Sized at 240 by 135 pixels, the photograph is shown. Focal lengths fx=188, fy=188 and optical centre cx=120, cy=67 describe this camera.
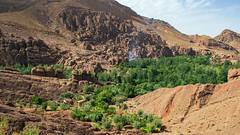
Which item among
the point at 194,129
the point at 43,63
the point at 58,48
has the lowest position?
the point at 194,129

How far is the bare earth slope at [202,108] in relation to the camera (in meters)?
19.3

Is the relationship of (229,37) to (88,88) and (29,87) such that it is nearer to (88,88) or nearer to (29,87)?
(88,88)

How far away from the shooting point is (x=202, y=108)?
22625 mm

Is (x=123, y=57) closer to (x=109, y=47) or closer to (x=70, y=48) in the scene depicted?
(x=109, y=47)

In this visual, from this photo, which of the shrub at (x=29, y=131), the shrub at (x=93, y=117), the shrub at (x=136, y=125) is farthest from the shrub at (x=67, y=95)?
the shrub at (x=29, y=131)

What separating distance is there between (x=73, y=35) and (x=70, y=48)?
22.6m

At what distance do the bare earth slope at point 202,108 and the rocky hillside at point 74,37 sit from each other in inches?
1655

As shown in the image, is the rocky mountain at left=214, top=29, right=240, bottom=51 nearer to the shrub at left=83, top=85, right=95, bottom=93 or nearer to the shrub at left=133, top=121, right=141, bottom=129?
the shrub at left=83, top=85, right=95, bottom=93

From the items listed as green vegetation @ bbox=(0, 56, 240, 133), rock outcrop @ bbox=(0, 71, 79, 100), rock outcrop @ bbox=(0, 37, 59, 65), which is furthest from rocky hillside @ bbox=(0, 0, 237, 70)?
rock outcrop @ bbox=(0, 71, 79, 100)

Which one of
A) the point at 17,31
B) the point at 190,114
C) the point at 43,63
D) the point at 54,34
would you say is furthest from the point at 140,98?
the point at 54,34

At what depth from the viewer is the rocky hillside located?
6838cm

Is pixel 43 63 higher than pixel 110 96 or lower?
higher

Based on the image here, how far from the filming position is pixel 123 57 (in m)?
83.6

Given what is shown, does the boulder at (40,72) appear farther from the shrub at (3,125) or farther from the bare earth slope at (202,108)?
the shrub at (3,125)
